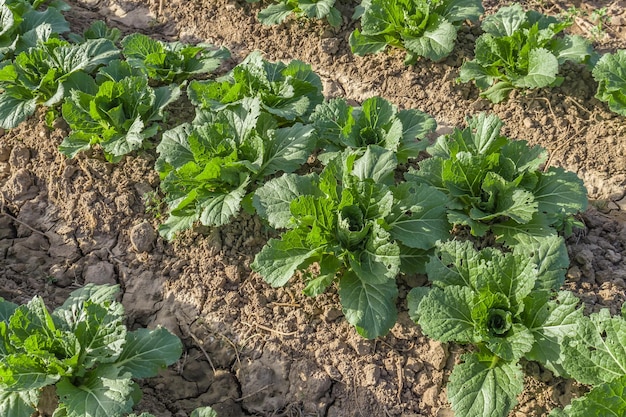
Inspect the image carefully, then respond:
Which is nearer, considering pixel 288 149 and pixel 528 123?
pixel 288 149

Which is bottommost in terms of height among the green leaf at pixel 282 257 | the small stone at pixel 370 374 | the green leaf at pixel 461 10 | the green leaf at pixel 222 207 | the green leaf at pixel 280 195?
the small stone at pixel 370 374

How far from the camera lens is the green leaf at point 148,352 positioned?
350cm

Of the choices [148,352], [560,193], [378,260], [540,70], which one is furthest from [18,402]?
[540,70]

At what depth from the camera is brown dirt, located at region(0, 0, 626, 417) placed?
3668mm

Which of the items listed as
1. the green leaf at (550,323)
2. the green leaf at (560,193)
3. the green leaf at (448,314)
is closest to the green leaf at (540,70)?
the green leaf at (560,193)

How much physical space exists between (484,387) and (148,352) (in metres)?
1.95

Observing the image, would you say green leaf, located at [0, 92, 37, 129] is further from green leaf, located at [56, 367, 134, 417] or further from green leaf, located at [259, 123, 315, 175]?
green leaf, located at [56, 367, 134, 417]

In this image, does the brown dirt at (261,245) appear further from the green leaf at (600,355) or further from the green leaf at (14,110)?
the green leaf at (600,355)

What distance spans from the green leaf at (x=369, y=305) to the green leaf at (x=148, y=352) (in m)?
1.05

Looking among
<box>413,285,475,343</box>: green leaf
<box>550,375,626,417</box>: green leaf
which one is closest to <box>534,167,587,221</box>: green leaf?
<box>413,285,475,343</box>: green leaf

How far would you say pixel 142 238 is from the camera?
4426 mm

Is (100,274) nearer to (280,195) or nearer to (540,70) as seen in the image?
(280,195)

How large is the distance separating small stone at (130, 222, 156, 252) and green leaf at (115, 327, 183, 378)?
91 centimetres

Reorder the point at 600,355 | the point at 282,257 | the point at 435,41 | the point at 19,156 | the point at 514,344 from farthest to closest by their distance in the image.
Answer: the point at 435,41 < the point at 19,156 < the point at 282,257 < the point at 514,344 < the point at 600,355
